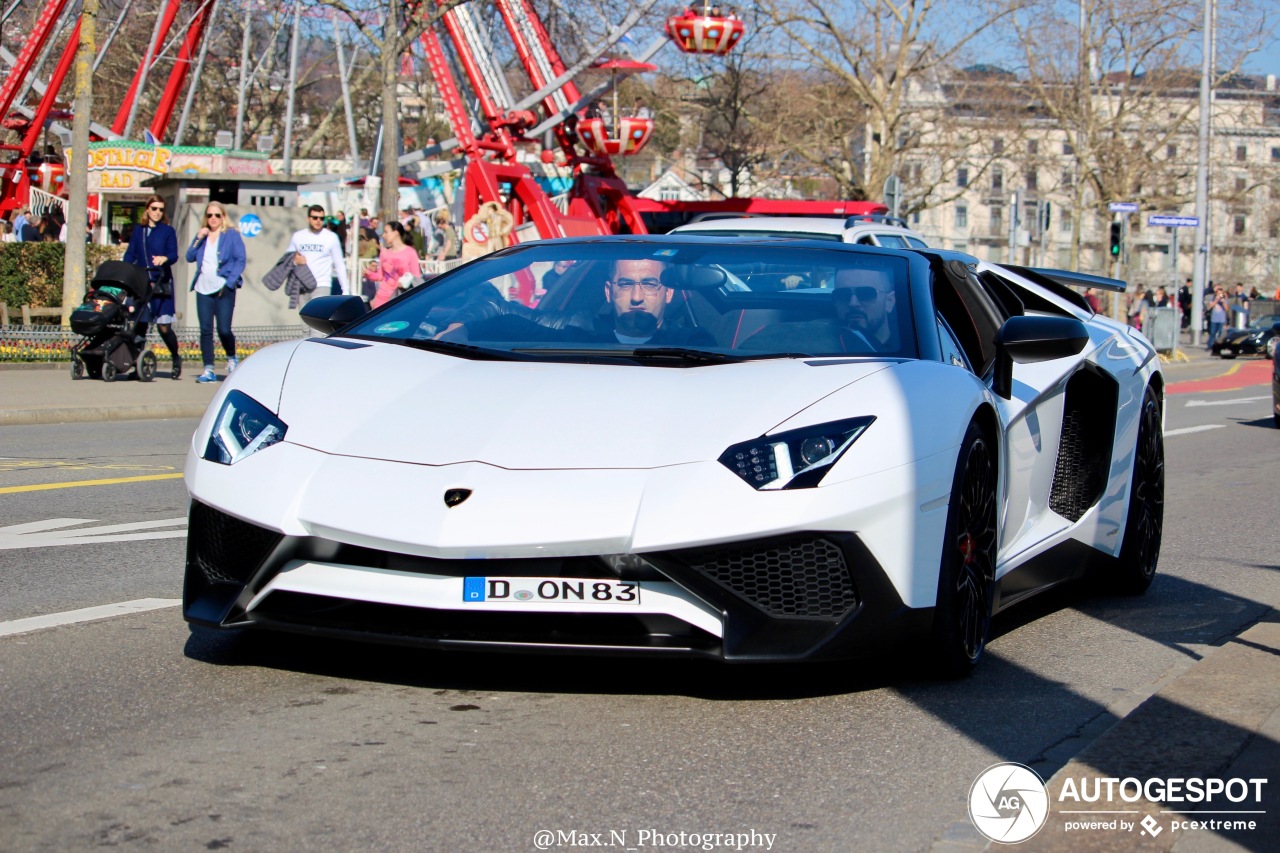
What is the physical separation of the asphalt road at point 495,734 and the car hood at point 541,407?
2.15 ft

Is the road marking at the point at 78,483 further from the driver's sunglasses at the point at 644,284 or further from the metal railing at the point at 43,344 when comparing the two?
the metal railing at the point at 43,344

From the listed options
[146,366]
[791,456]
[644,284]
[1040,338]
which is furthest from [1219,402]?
[791,456]

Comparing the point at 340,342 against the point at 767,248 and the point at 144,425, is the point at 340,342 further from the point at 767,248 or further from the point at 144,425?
the point at 144,425

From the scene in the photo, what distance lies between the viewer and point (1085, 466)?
6.37 meters

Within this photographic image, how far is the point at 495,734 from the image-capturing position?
4.13 metres

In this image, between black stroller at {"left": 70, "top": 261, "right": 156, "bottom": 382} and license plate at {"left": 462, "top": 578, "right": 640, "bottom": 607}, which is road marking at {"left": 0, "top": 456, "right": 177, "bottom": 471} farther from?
license plate at {"left": 462, "top": 578, "right": 640, "bottom": 607}

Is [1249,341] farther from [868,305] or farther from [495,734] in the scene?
[495,734]

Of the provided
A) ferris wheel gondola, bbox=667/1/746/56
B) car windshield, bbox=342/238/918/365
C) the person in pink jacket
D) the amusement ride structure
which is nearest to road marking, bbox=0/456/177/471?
car windshield, bbox=342/238/918/365

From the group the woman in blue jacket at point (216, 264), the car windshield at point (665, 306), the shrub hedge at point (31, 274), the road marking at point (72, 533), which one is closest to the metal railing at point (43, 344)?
the woman in blue jacket at point (216, 264)

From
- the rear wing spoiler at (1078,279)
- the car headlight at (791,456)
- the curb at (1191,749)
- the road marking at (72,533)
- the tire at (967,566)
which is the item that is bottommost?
the road marking at (72,533)

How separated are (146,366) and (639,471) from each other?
1483cm

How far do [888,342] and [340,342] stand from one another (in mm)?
1678

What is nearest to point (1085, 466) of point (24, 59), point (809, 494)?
point (809, 494)

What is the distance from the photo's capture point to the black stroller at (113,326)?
17.0 meters
